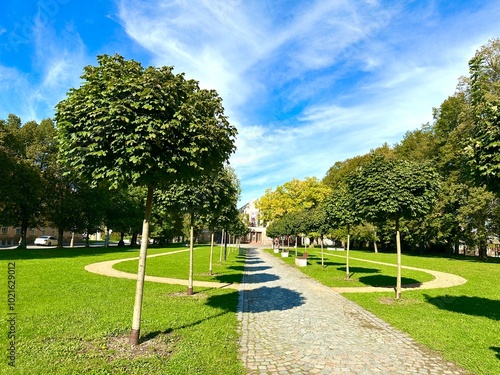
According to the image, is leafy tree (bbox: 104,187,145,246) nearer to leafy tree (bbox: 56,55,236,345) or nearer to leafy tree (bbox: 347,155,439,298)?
leafy tree (bbox: 347,155,439,298)

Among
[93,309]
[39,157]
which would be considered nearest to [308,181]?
[39,157]

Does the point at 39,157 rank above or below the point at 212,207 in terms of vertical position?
above

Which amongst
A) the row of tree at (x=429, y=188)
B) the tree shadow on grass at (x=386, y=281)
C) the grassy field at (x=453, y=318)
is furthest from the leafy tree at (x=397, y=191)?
the tree shadow on grass at (x=386, y=281)

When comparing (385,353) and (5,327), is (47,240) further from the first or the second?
(385,353)

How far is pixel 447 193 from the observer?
36.3 metres

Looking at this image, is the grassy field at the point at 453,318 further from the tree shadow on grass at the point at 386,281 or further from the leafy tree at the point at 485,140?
the leafy tree at the point at 485,140

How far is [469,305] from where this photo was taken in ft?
34.1

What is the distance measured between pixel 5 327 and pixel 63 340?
1656 millimetres

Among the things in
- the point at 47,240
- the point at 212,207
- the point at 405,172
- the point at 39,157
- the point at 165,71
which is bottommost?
the point at 47,240

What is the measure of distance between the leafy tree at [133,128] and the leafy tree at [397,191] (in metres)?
7.28

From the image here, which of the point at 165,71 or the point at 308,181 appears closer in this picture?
the point at 165,71

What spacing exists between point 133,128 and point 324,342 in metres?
5.54

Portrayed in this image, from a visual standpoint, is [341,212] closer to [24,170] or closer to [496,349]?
[496,349]

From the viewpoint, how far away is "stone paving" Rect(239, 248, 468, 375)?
17.3ft
